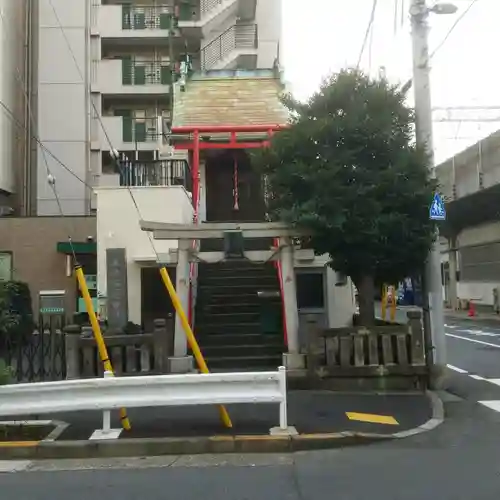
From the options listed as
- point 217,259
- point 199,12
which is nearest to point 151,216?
→ point 217,259

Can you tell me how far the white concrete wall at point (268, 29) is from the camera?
2855cm

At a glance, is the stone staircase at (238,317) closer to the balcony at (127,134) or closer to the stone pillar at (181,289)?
→ the stone pillar at (181,289)

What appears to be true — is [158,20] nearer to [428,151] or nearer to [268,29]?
[268,29]

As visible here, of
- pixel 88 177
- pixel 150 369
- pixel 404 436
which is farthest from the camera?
pixel 88 177

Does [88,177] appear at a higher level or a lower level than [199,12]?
lower

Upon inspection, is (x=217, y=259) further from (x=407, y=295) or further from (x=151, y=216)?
(x=407, y=295)

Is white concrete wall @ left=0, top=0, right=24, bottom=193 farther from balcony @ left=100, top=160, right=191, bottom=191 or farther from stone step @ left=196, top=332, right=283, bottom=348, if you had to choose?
stone step @ left=196, top=332, right=283, bottom=348

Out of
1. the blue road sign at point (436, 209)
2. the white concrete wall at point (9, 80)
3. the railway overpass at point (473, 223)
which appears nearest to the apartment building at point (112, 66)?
the white concrete wall at point (9, 80)

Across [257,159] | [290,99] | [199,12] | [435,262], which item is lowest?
[435,262]

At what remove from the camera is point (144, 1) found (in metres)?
27.6

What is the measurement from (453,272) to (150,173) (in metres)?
29.1

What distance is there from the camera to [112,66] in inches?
1024

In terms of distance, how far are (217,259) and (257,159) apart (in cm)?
473

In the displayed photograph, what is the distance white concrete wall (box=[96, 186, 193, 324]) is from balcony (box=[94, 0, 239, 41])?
46.1 feet
